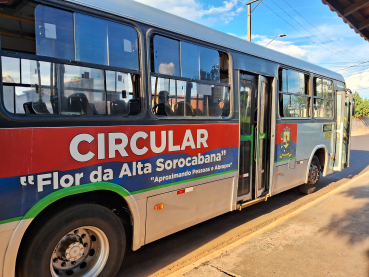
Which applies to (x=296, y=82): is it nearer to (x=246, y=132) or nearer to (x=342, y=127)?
(x=246, y=132)

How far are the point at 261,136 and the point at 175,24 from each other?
8.90 feet

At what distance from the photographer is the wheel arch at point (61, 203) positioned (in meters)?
2.42

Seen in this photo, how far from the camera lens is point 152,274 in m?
3.58

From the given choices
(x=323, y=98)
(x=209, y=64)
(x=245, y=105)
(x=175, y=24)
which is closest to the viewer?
(x=175, y=24)

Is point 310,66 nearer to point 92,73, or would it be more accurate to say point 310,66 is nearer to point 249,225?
point 249,225

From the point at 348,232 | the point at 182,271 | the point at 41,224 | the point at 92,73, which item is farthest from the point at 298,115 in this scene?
the point at 41,224

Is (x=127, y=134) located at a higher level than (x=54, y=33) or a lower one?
lower

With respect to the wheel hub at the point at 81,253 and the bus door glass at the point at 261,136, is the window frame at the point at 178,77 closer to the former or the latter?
the bus door glass at the point at 261,136

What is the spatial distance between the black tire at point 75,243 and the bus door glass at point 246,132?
251cm

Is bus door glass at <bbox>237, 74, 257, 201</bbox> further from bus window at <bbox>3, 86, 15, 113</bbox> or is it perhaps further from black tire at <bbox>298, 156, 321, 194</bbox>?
bus window at <bbox>3, 86, 15, 113</bbox>

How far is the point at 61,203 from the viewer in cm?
281

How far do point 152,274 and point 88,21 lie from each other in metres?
3.02

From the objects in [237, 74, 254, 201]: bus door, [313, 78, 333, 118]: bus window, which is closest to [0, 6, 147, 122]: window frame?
[237, 74, 254, 201]: bus door

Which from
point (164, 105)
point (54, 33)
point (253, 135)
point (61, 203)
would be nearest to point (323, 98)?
point (253, 135)
